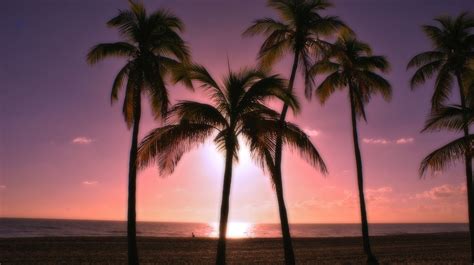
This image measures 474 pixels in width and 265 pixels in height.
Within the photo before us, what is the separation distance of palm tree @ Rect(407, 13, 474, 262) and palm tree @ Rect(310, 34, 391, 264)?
202 centimetres

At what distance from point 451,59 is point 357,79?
4.34m

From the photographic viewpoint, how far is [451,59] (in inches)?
779

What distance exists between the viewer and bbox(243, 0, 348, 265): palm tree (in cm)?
1753

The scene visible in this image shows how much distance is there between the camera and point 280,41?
18094 mm

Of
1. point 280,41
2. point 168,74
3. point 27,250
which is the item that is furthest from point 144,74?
point 27,250

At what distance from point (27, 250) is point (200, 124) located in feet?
63.5

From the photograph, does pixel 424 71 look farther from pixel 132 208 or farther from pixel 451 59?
pixel 132 208

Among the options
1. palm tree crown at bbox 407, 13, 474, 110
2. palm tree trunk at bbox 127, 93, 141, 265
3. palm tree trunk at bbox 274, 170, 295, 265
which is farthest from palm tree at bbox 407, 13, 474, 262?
palm tree trunk at bbox 127, 93, 141, 265

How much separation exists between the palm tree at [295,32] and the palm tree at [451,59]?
18.5ft

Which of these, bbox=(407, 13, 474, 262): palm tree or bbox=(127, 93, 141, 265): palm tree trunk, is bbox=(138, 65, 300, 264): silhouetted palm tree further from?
bbox=(407, 13, 474, 262): palm tree

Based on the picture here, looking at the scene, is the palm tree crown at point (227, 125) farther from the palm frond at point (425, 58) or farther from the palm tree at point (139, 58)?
the palm frond at point (425, 58)

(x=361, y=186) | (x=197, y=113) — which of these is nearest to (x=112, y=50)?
(x=197, y=113)

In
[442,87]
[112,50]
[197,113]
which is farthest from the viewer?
[442,87]

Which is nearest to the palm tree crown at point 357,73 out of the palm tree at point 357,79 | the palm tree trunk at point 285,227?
the palm tree at point 357,79
